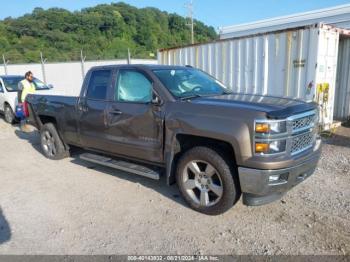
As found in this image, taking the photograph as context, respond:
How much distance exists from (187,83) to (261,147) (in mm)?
1706

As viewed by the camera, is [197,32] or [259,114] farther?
[197,32]

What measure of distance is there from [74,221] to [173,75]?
239 cm

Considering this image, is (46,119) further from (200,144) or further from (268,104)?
(268,104)

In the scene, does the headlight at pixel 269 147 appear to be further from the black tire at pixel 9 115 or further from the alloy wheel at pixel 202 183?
the black tire at pixel 9 115

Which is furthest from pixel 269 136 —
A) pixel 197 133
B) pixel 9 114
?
pixel 9 114

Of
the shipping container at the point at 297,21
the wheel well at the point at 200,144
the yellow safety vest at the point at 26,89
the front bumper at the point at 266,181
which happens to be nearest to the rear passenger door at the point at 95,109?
the wheel well at the point at 200,144

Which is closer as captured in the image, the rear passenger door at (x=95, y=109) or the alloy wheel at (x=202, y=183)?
the alloy wheel at (x=202, y=183)

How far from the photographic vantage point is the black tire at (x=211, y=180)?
3.59 m

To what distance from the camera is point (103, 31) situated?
47312 millimetres

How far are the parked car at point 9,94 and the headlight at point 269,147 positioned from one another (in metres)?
9.26

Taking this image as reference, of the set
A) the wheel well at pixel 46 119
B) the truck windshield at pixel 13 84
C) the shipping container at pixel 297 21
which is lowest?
the wheel well at pixel 46 119

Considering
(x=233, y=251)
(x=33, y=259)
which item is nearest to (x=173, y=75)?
(x=233, y=251)

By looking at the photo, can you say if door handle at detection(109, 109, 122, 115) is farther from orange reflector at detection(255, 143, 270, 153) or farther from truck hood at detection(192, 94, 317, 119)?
orange reflector at detection(255, 143, 270, 153)

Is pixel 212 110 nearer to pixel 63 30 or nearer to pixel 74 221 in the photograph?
pixel 74 221
